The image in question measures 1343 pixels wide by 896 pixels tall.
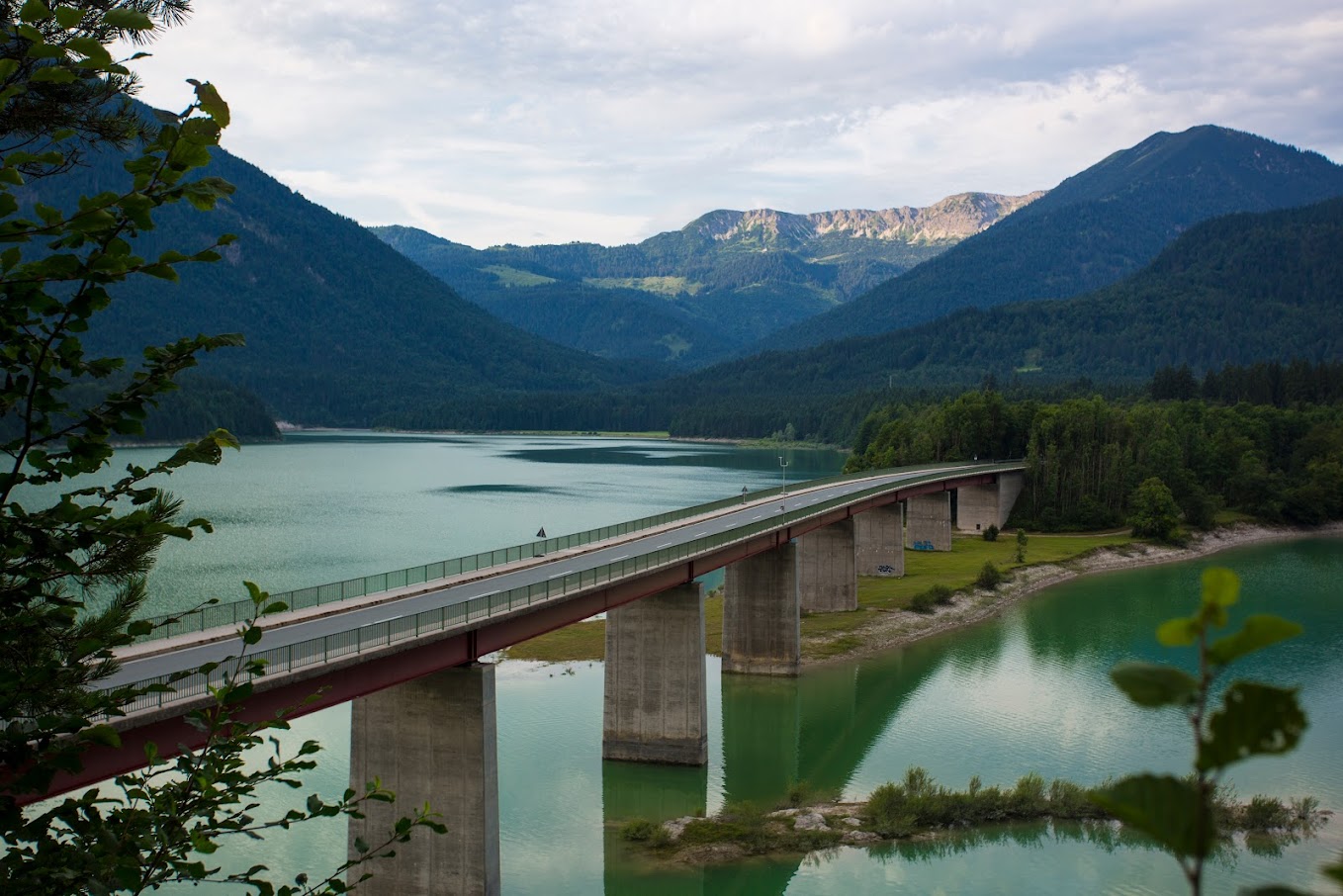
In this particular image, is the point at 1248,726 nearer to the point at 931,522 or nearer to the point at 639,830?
the point at 639,830

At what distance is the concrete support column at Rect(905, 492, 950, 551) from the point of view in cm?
10519

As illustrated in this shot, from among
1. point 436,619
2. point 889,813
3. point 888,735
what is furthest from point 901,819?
point 436,619

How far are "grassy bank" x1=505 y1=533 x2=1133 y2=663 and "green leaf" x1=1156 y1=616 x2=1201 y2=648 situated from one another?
59491 mm

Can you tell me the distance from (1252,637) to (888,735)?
5145 centimetres

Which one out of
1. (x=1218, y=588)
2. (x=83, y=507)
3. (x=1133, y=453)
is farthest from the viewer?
(x=1133, y=453)

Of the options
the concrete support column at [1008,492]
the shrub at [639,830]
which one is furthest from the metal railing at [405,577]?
the concrete support column at [1008,492]

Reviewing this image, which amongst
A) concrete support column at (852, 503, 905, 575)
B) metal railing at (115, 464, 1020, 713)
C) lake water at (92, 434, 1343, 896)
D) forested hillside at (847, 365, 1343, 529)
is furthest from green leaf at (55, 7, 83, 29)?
forested hillside at (847, 365, 1343, 529)

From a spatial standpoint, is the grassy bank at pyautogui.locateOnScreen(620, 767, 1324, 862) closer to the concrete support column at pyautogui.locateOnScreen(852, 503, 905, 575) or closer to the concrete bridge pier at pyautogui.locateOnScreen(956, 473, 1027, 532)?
the concrete support column at pyautogui.locateOnScreen(852, 503, 905, 575)

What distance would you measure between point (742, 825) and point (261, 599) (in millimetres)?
34757

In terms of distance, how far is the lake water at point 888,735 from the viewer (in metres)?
36.5

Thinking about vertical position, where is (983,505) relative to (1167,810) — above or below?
below

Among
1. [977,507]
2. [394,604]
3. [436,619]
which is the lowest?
[977,507]

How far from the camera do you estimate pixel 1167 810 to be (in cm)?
304

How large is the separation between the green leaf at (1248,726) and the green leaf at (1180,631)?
0.17m
